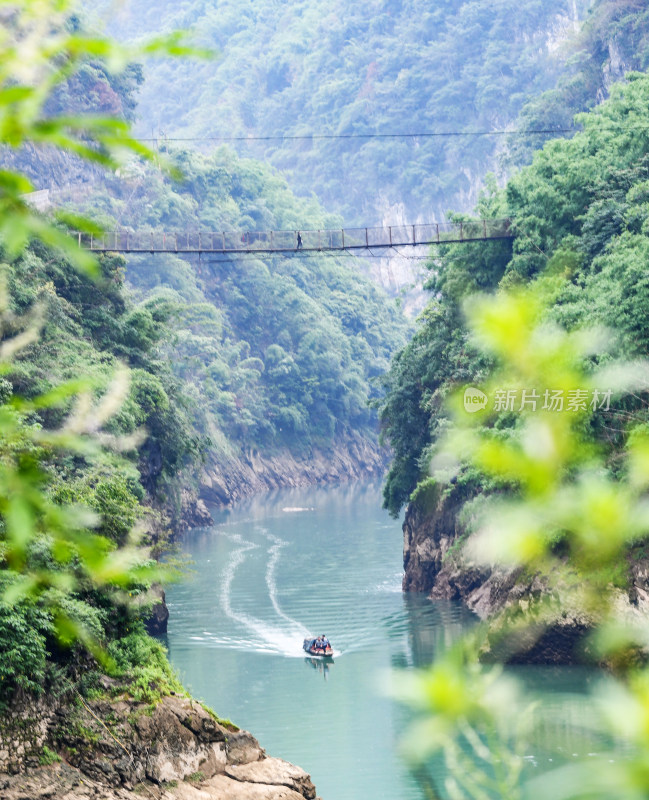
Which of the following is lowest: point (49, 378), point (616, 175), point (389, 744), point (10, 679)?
point (389, 744)

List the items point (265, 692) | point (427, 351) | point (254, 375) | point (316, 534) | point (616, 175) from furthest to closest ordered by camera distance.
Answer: point (254, 375) → point (316, 534) → point (427, 351) → point (616, 175) → point (265, 692)

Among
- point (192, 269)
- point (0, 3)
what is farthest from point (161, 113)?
point (0, 3)

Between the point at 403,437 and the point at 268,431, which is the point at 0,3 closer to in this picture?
the point at 403,437

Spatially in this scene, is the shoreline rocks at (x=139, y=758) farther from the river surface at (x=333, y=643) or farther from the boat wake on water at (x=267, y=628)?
the boat wake on water at (x=267, y=628)

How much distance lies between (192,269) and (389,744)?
32.1 meters

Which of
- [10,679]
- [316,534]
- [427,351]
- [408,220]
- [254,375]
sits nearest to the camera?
[10,679]

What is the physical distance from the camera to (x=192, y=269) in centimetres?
4159

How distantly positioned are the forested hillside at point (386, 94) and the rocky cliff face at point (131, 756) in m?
50.1

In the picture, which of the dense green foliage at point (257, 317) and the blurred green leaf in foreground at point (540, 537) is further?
the dense green foliage at point (257, 317)

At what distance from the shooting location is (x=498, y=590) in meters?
15.5

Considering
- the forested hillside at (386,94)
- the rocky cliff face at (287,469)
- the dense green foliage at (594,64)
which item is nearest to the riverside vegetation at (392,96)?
the forested hillside at (386,94)

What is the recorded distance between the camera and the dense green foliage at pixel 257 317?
1554 inches

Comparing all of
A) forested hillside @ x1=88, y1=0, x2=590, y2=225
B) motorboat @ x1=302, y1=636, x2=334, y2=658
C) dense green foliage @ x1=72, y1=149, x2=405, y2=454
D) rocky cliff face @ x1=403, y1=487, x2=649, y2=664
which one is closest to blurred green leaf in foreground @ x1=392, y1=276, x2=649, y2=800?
rocky cliff face @ x1=403, y1=487, x2=649, y2=664

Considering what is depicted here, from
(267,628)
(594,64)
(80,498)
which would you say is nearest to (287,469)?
(594,64)
